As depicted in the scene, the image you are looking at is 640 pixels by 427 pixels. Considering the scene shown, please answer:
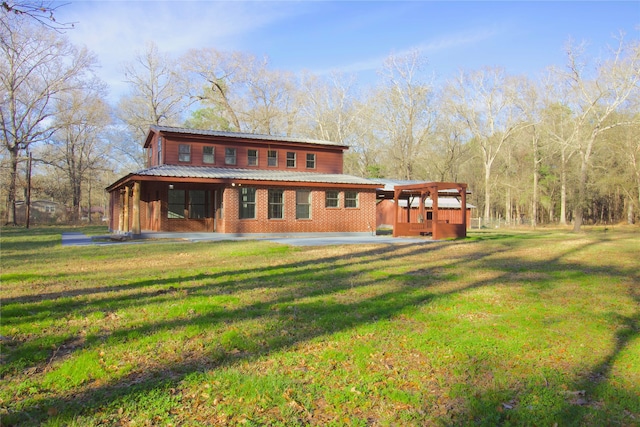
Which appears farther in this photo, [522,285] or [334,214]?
[334,214]

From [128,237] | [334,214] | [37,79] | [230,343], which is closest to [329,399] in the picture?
[230,343]

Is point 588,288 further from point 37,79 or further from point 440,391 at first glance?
point 37,79

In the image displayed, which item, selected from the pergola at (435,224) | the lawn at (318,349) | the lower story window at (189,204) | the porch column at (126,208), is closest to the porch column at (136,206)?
the porch column at (126,208)

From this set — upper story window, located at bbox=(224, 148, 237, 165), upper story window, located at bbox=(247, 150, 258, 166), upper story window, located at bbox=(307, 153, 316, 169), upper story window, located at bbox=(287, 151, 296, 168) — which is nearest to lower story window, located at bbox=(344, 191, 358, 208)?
upper story window, located at bbox=(307, 153, 316, 169)

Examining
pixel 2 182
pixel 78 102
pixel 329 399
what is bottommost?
pixel 329 399

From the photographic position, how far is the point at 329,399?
358 cm

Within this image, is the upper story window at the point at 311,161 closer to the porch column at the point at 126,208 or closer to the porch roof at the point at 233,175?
the porch roof at the point at 233,175

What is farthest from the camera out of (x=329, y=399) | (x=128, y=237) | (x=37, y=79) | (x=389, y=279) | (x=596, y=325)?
(x=37, y=79)

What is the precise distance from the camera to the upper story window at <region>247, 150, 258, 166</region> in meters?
24.6

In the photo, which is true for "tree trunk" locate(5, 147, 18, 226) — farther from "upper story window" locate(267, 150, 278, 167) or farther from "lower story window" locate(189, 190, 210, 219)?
"upper story window" locate(267, 150, 278, 167)

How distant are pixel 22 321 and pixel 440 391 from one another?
16.7ft

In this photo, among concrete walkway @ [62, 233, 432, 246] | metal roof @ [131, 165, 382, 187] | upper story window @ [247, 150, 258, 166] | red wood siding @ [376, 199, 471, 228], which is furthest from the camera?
red wood siding @ [376, 199, 471, 228]

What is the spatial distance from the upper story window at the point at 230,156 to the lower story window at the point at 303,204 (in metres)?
4.19

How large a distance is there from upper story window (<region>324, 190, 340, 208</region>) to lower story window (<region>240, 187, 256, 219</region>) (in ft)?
12.4
